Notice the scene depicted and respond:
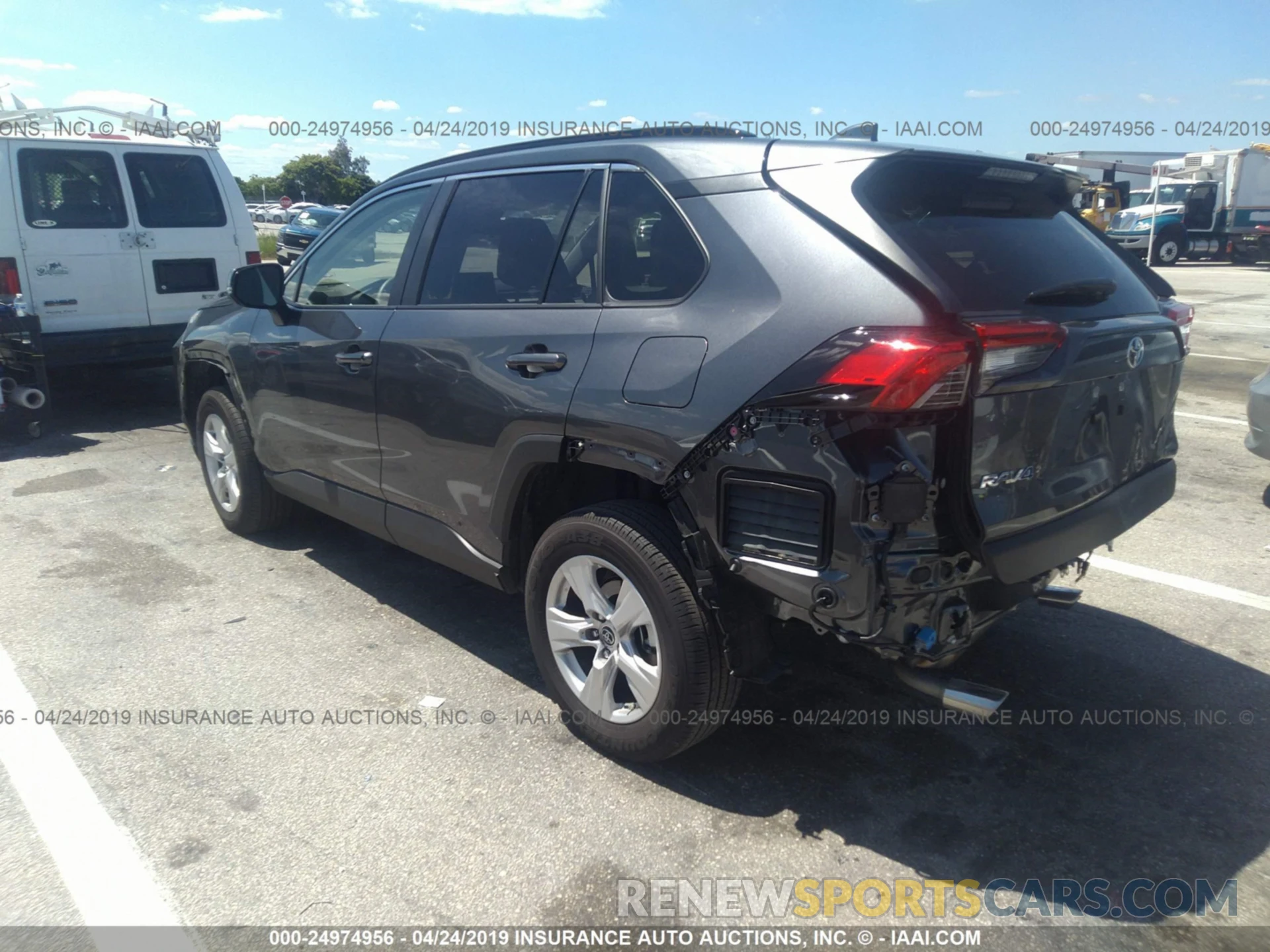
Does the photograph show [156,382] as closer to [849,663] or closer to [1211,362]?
[849,663]

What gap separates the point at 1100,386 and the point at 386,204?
9.84 ft

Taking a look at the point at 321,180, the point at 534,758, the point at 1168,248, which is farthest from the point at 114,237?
the point at 321,180

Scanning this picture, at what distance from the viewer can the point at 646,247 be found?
3.04 m

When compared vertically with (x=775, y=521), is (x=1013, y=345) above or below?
above

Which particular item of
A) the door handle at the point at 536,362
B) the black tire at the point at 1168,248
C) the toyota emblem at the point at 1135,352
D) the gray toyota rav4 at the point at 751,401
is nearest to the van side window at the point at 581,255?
the gray toyota rav4 at the point at 751,401

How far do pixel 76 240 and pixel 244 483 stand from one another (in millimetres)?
4205

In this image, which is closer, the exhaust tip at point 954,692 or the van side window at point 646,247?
the exhaust tip at point 954,692

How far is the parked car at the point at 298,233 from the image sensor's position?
76.9ft

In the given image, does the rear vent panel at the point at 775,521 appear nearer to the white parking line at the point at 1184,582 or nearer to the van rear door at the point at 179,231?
the white parking line at the point at 1184,582

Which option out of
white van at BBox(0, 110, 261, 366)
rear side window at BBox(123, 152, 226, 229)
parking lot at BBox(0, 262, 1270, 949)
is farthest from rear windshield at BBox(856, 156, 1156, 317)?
rear side window at BBox(123, 152, 226, 229)

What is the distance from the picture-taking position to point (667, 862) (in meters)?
2.73

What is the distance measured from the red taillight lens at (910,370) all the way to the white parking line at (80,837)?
2.24 meters

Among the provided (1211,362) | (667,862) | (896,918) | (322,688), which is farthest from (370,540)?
(1211,362)

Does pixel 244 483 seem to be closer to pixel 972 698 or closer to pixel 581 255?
pixel 581 255
